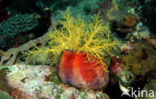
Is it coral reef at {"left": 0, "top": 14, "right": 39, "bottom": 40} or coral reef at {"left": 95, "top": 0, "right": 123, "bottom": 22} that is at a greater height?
coral reef at {"left": 95, "top": 0, "right": 123, "bottom": 22}

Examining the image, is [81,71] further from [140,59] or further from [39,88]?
[140,59]

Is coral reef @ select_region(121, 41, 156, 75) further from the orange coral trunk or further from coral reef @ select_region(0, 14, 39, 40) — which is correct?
coral reef @ select_region(0, 14, 39, 40)

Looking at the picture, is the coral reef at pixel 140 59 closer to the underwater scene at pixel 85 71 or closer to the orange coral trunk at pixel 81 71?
the underwater scene at pixel 85 71

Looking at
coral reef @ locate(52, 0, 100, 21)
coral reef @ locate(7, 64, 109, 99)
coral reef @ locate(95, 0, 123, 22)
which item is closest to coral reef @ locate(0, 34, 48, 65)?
coral reef @ locate(7, 64, 109, 99)

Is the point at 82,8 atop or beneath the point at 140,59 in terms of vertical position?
atop

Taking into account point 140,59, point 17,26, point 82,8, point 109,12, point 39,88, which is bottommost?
point 39,88

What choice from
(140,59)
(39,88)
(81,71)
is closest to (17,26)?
(39,88)

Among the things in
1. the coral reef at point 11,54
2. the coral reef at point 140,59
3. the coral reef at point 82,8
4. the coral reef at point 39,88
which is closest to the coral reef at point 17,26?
the coral reef at point 11,54
